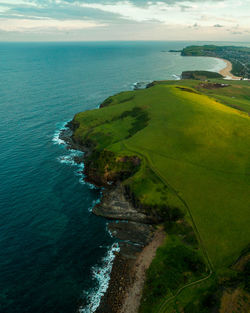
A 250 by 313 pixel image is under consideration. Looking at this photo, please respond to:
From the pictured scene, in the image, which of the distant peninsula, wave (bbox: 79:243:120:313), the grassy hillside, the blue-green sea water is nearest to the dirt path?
the distant peninsula

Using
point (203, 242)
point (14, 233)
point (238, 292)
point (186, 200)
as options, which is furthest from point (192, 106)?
point (14, 233)

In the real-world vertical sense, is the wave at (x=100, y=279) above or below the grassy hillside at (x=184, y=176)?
below

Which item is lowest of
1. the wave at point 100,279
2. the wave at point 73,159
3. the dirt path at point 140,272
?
the wave at point 100,279

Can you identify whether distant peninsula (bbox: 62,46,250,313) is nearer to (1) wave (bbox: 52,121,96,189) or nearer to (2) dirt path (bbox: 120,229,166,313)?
(2) dirt path (bbox: 120,229,166,313)

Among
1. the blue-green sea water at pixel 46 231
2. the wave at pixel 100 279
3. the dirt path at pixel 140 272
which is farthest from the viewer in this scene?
the blue-green sea water at pixel 46 231

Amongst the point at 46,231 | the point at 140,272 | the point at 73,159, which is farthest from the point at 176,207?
the point at 73,159

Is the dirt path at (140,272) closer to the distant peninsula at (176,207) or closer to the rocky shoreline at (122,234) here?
the distant peninsula at (176,207)

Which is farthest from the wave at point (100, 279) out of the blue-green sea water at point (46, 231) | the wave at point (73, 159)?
the wave at point (73, 159)
